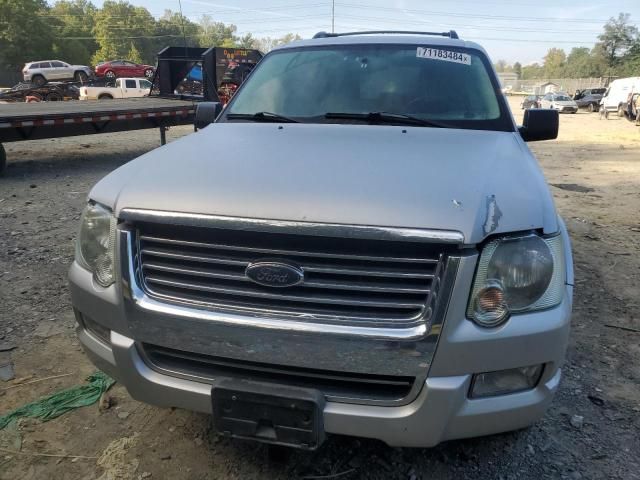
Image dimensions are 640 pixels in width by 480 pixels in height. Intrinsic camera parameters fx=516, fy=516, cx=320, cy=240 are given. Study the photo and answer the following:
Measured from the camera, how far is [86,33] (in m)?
79.2

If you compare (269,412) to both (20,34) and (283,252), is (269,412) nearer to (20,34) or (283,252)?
(283,252)

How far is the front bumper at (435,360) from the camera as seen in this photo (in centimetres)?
177

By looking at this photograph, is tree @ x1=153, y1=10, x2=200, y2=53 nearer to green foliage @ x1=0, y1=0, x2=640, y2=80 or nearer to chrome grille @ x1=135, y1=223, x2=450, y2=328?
green foliage @ x1=0, y1=0, x2=640, y2=80

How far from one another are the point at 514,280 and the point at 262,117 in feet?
6.40

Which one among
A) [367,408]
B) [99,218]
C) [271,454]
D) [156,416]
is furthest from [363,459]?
[99,218]

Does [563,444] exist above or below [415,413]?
below

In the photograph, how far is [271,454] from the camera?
7.75 ft

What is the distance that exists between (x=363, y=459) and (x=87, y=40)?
89.3 meters

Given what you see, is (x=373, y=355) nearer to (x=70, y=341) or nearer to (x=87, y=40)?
(x=70, y=341)

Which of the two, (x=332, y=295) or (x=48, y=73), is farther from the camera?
(x=48, y=73)

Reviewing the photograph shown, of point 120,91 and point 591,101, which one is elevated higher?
point 591,101

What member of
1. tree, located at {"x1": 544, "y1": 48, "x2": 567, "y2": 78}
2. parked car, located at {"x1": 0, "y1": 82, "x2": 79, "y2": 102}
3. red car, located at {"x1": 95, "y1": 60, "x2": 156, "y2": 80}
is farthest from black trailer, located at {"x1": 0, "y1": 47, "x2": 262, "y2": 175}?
tree, located at {"x1": 544, "y1": 48, "x2": 567, "y2": 78}

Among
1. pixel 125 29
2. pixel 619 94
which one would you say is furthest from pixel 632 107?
pixel 125 29

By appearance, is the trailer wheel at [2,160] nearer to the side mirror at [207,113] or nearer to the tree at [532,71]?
the side mirror at [207,113]
